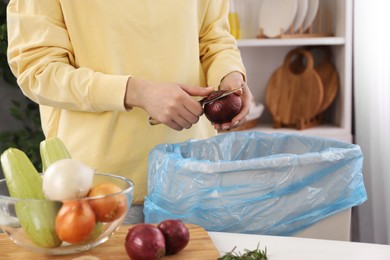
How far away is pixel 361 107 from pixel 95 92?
141 cm

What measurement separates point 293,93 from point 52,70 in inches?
57.8

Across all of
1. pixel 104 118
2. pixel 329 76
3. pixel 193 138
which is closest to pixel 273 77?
pixel 329 76

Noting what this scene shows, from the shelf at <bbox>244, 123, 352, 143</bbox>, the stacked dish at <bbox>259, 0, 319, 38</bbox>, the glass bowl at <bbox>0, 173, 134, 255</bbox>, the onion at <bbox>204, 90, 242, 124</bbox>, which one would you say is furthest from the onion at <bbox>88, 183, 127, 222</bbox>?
the stacked dish at <bbox>259, 0, 319, 38</bbox>

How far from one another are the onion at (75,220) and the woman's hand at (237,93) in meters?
0.48

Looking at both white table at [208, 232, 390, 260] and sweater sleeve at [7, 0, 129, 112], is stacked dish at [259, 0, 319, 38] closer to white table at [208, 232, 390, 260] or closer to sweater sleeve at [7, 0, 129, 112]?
sweater sleeve at [7, 0, 129, 112]

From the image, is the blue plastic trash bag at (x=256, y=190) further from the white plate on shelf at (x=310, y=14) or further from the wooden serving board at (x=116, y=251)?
the white plate on shelf at (x=310, y=14)

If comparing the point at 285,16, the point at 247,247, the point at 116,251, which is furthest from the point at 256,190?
the point at 285,16

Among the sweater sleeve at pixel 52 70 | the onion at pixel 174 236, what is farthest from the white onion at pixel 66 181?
the sweater sleeve at pixel 52 70

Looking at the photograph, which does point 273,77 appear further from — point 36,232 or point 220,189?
point 36,232

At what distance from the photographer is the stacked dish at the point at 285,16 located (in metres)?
2.52

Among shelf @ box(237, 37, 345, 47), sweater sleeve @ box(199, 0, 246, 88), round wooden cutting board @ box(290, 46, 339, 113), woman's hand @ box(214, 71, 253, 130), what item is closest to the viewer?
woman's hand @ box(214, 71, 253, 130)

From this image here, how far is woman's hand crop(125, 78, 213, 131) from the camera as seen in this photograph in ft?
4.03

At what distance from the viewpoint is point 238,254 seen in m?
1.02

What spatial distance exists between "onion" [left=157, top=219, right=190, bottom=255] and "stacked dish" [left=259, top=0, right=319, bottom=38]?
5.43 ft
